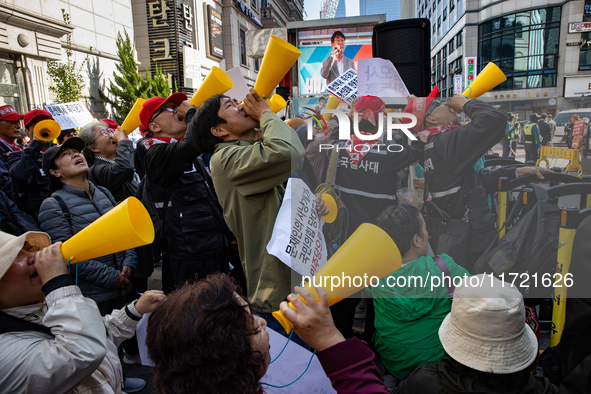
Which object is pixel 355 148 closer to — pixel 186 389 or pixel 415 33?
pixel 186 389

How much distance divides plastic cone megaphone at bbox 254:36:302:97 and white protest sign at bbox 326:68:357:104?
0.37m

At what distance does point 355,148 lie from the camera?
5.30ft

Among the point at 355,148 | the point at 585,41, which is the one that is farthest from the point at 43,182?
the point at 585,41

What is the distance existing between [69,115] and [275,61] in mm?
3852

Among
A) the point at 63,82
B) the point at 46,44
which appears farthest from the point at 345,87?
the point at 46,44

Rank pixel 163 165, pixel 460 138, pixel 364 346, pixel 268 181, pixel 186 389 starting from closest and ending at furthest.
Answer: pixel 186 389 < pixel 364 346 < pixel 460 138 < pixel 268 181 < pixel 163 165

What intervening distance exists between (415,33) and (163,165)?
2.71m

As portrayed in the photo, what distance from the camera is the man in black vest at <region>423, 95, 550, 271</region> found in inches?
59.7

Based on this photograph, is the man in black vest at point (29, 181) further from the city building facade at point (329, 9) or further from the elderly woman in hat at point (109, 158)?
the city building facade at point (329, 9)

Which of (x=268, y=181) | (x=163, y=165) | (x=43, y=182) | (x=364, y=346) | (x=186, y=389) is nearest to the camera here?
(x=186, y=389)

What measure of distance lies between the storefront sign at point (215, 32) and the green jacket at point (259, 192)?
2546 centimetres

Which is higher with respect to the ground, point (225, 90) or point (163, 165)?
point (225, 90)

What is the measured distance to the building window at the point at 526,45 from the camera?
92.6 ft

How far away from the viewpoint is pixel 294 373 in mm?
1350
